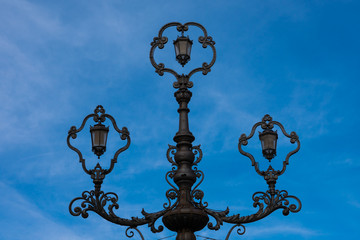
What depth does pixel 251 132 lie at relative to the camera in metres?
12.9

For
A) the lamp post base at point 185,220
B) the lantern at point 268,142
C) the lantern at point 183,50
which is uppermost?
the lantern at point 183,50

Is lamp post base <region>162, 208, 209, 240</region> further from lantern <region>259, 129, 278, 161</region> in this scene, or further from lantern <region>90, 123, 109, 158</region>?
lantern <region>90, 123, 109, 158</region>

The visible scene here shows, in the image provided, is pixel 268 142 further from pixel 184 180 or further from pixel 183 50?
pixel 183 50

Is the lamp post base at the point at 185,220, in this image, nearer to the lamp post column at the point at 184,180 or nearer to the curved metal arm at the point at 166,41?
the lamp post column at the point at 184,180

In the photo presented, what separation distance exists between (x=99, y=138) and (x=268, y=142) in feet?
8.93

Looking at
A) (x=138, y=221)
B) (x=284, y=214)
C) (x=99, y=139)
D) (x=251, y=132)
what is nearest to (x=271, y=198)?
(x=284, y=214)

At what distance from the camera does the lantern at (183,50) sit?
1299 centimetres

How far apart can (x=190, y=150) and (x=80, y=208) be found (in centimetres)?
193

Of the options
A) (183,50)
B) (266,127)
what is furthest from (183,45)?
(266,127)

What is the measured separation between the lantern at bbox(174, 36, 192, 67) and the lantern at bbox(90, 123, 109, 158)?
5.43 feet

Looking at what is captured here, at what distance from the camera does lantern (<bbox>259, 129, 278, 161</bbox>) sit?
1259 cm

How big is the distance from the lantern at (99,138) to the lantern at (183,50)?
1.66 metres

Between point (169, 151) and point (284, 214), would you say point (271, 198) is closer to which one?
point (284, 214)

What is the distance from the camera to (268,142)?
498 inches
